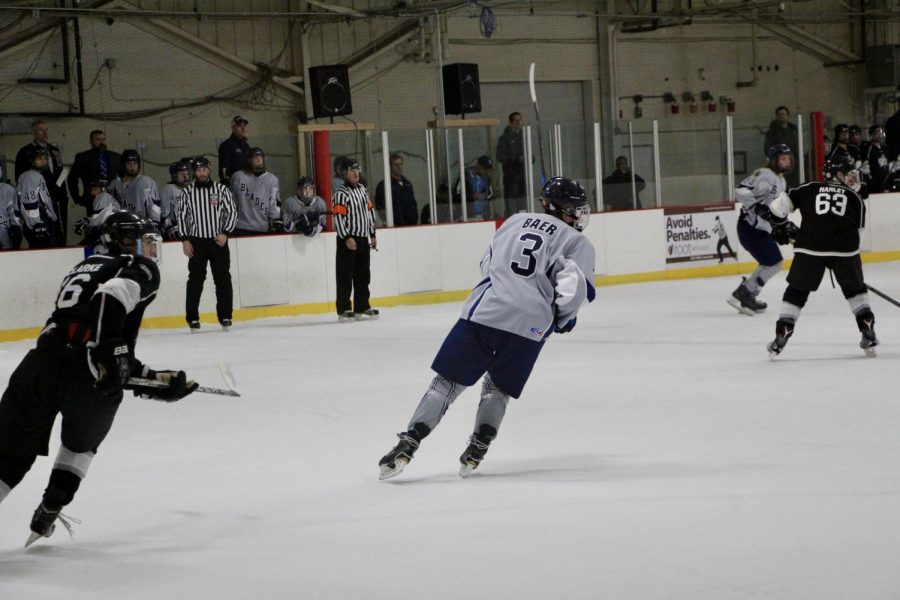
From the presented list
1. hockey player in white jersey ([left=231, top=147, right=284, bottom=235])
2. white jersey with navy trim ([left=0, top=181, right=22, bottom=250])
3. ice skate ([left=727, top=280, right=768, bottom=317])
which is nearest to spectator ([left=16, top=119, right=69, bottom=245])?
white jersey with navy trim ([left=0, top=181, right=22, bottom=250])

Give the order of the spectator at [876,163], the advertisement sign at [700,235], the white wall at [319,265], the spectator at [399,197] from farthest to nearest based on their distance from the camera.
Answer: the spectator at [876,163]
the advertisement sign at [700,235]
the spectator at [399,197]
the white wall at [319,265]

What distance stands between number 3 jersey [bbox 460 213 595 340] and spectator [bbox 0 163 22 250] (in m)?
7.12

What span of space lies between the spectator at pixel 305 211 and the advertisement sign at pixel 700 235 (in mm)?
4115

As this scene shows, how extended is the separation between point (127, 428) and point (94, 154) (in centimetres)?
613

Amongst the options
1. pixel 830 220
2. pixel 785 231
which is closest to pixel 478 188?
pixel 785 231

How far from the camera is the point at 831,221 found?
741cm

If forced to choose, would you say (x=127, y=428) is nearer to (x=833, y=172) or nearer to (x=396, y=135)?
(x=833, y=172)

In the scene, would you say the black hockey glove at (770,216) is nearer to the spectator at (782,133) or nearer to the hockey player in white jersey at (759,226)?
the hockey player in white jersey at (759,226)

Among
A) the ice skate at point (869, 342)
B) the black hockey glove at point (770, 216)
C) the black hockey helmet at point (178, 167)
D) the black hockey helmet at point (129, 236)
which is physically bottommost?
the ice skate at point (869, 342)

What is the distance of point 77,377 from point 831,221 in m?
4.94

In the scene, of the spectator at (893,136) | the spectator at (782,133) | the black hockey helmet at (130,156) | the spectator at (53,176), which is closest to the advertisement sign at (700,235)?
the spectator at (782,133)

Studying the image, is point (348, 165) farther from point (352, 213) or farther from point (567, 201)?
point (567, 201)

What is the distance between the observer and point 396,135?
12.5m

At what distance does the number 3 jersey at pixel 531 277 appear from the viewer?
182 inches
